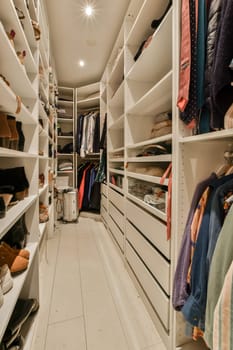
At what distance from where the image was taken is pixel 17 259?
3.32 ft

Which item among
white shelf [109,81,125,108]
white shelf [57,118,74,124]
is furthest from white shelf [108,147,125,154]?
white shelf [57,118,74,124]

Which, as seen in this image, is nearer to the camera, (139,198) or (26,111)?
(26,111)

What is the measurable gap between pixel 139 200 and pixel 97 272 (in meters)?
0.82

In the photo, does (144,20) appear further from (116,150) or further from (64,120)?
(64,120)

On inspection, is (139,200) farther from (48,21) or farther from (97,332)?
(48,21)

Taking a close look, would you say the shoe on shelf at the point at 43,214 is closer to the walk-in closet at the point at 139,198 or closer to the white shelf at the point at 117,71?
the walk-in closet at the point at 139,198

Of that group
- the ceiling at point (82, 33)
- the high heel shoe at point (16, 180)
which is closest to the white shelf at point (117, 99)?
the ceiling at point (82, 33)

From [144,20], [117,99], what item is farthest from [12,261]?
[117,99]

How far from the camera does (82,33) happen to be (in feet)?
7.52

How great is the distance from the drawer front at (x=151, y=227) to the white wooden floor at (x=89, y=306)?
50 centimetres

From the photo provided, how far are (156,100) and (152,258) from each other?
43.3 inches

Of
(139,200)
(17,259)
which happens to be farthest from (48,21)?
(17,259)

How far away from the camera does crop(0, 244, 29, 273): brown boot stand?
0.98 metres

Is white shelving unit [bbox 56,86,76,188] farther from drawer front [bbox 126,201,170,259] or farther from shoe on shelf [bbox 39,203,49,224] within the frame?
drawer front [bbox 126,201,170,259]
